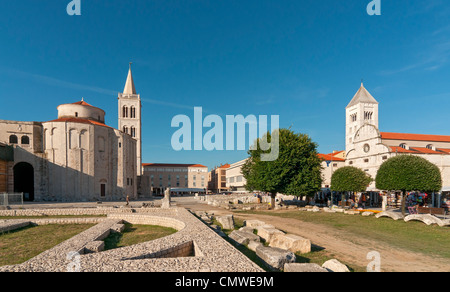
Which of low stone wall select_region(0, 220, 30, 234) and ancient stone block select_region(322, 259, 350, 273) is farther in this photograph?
low stone wall select_region(0, 220, 30, 234)

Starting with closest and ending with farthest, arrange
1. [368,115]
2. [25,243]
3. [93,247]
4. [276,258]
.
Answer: [276,258] < [93,247] < [25,243] < [368,115]

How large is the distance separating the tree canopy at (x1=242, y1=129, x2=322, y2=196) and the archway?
134ft

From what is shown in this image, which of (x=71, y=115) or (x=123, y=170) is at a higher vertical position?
(x=71, y=115)

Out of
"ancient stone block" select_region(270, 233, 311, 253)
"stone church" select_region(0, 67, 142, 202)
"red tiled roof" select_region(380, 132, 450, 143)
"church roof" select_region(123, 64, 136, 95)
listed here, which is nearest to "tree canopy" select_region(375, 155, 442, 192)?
"ancient stone block" select_region(270, 233, 311, 253)

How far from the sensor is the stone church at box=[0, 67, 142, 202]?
139 feet

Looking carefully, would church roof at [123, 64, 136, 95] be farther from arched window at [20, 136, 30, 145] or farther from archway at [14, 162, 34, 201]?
archway at [14, 162, 34, 201]

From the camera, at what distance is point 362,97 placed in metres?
75.4

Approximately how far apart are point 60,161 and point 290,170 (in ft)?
127

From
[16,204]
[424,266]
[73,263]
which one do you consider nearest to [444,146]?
[424,266]

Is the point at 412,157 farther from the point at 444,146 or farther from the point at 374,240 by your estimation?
the point at 444,146

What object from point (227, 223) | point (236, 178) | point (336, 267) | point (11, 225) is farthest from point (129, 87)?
point (336, 267)

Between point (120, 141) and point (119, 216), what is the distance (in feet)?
111

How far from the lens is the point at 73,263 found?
6.23 m

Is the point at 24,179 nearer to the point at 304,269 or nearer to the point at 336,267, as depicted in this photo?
the point at 304,269
